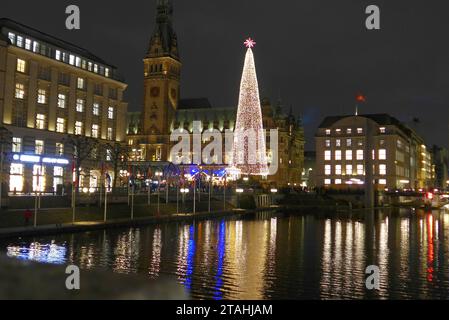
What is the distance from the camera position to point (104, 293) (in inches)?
727

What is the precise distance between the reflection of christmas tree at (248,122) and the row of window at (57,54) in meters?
34.0

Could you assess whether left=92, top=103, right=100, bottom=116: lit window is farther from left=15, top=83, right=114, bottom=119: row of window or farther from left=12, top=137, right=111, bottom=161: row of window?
left=12, top=137, right=111, bottom=161: row of window

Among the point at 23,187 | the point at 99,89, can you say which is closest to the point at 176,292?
the point at 23,187

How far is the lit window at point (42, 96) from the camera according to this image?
97.4 m

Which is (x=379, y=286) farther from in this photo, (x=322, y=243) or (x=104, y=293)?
(x=322, y=243)

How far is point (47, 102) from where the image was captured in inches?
3903

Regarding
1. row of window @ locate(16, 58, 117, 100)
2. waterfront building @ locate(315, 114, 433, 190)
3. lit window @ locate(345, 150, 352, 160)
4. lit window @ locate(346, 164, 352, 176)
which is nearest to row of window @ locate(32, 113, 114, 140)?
row of window @ locate(16, 58, 117, 100)

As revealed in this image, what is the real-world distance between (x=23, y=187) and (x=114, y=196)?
22.4 metres

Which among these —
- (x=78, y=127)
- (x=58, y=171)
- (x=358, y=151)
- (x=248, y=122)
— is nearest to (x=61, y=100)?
(x=78, y=127)

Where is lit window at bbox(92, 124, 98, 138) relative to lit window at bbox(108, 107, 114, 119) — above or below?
below

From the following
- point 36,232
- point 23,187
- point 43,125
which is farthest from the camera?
point 43,125

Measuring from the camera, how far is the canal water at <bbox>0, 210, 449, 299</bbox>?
93.2 feet

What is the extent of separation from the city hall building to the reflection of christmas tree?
30479 millimetres

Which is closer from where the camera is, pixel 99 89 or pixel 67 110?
pixel 67 110
